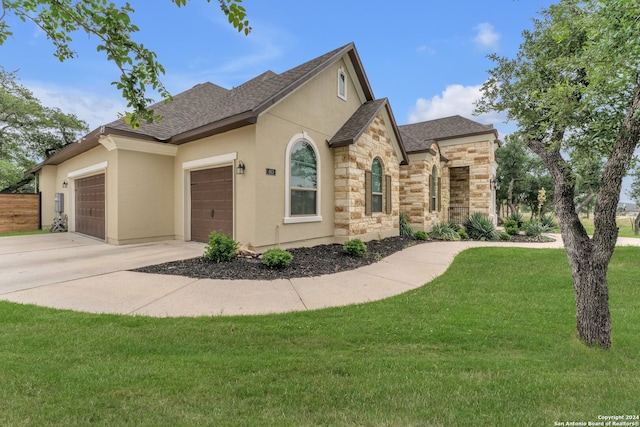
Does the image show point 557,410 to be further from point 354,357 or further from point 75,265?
point 75,265

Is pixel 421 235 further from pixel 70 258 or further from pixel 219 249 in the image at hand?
pixel 70 258

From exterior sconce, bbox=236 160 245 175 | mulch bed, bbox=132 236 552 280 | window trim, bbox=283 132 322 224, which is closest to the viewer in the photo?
mulch bed, bbox=132 236 552 280

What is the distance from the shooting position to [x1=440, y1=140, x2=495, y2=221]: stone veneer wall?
1497 centimetres

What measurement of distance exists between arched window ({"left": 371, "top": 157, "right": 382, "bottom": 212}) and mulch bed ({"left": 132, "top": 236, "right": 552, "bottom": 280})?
277 centimetres

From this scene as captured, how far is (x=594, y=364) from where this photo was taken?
9.20ft

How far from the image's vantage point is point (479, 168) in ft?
49.6

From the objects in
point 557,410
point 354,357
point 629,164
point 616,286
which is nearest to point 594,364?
point 557,410

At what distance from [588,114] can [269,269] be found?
5.75 metres

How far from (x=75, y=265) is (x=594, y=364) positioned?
9.14 meters

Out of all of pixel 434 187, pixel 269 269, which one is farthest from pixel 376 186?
pixel 269 269

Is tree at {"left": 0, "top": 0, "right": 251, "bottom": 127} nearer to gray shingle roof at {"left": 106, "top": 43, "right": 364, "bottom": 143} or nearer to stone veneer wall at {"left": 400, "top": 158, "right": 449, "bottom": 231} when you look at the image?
gray shingle roof at {"left": 106, "top": 43, "right": 364, "bottom": 143}

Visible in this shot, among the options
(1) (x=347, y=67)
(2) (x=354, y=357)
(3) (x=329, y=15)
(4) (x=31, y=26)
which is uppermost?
(3) (x=329, y=15)

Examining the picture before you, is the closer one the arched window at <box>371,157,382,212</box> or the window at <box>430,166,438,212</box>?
the arched window at <box>371,157,382,212</box>

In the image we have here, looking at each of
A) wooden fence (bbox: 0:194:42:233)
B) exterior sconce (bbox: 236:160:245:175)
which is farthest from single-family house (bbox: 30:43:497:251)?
wooden fence (bbox: 0:194:42:233)
